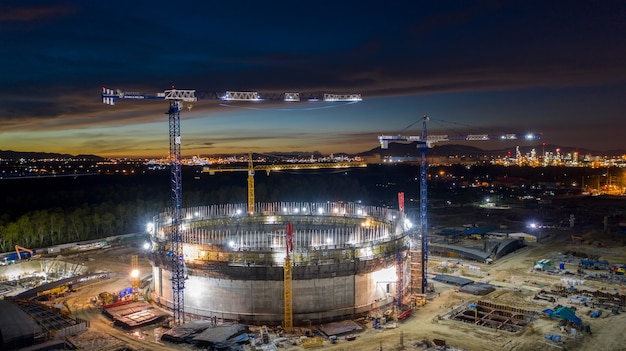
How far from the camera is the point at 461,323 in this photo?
40938 mm

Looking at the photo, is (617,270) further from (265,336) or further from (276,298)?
(265,336)

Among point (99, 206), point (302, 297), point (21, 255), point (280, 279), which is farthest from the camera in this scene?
point (99, 206)

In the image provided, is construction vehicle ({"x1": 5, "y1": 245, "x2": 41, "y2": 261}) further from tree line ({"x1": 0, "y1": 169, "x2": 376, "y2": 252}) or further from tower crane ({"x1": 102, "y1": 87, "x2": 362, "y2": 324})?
tower crane ({"x1": 102, "y1": 87, "x2": 362, "y2": 324})

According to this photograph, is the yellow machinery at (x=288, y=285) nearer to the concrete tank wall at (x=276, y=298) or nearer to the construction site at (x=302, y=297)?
the construction site at (x=302, y=297)

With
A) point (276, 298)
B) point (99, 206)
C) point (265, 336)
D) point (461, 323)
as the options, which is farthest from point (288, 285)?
point (99, 206)

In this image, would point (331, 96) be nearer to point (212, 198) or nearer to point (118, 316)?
point (118, 316)

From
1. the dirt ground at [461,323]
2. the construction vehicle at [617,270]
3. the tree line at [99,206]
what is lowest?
the dirt ground at [461,323]

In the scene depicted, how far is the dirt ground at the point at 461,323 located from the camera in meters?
36.3

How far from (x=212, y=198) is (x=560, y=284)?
80956 millimetres

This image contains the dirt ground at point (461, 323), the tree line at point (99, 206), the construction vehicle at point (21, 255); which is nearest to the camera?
the dirt ground at point (461, 323)

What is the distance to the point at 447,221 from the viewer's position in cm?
10212

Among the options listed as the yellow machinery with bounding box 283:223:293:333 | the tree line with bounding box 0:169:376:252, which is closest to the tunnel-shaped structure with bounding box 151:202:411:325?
the yellow machinery with bounding box 283:223:293:333

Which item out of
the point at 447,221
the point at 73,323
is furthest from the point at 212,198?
the point at 73,323

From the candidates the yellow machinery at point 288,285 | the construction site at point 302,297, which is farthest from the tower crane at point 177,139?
the yellow machinery at point 288,285
